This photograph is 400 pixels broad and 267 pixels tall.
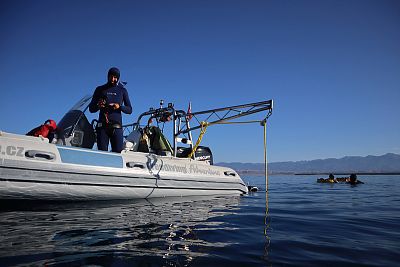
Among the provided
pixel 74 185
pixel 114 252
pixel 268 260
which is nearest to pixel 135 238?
pixel 114 252

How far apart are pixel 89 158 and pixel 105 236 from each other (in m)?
3.05

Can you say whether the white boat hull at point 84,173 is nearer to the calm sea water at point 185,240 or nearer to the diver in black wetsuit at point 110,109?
the diver in black wetsuit at point 110,109

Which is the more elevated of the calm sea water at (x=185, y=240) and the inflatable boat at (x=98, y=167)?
the inflatable boat at (x=98, y=167)

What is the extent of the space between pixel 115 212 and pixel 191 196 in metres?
3.38

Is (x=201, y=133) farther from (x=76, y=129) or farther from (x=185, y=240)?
(x=185, y=240)

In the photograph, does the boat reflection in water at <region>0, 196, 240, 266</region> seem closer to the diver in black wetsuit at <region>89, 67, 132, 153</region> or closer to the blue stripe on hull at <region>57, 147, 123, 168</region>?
the blue stripe on hull at <region>57, 147, 123, 168</region>

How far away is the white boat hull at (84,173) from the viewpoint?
15.3 feet

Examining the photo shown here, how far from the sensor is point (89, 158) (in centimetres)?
564

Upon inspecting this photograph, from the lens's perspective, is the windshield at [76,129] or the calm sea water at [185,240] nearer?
the calm sea water at [185,240]

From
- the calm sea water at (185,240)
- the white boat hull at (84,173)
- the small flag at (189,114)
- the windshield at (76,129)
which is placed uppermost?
the small flag at (189,114)

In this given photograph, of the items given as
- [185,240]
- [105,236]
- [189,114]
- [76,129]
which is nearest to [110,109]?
[76,129]

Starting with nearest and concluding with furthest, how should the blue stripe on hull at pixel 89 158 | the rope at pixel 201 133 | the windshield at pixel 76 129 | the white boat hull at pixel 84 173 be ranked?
the white boat hull at pixel 84 173 < the blue stripe on hull at pixel 89 158 < the windshield at pixel 76 129 < the rope at pixel 201 133

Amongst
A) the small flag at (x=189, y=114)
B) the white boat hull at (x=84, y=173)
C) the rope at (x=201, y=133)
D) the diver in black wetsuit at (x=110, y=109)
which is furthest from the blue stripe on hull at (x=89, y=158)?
the small flag at (x=189, y=114)

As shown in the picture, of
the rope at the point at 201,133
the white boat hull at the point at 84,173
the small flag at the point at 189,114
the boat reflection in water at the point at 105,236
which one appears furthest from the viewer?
the small flag at the point at 189,114
